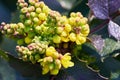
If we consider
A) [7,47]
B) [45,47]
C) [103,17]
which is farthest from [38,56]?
[7,47]

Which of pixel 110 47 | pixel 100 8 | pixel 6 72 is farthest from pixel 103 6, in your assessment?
pixel 6 72

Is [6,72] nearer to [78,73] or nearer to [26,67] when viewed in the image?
[26,67]

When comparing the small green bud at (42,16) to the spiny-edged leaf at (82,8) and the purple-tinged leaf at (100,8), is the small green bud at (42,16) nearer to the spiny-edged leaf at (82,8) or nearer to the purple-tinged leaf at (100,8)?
the purple-tinged leaf at (100,8)

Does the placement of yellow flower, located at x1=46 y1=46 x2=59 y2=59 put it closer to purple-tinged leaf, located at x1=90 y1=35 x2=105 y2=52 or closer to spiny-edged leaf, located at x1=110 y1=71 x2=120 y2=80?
purple-tinged leaf, located at x1=90 y1=35 x2=105 y2=52

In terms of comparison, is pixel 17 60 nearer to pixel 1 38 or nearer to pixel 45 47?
pixel 45 47

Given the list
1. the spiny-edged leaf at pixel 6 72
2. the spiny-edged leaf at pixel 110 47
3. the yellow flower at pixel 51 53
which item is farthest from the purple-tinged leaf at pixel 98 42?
the spiny-edged leaf at pixel 6 72

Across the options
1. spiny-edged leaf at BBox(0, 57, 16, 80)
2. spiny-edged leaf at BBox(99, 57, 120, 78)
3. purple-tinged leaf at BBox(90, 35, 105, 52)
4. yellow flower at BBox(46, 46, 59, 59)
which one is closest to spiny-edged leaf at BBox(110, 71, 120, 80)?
spiny-edged leaf at BBox(99, 57, 120, 78)
